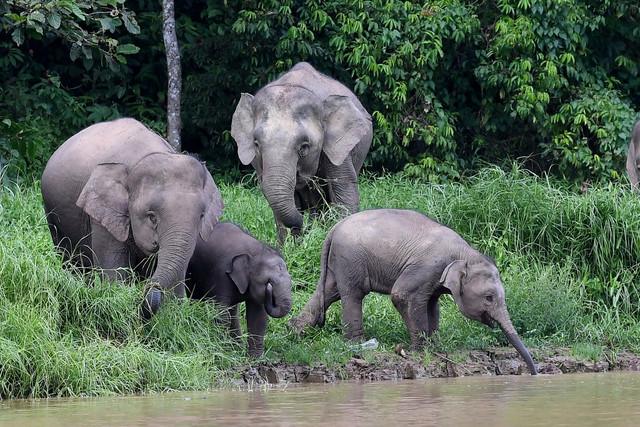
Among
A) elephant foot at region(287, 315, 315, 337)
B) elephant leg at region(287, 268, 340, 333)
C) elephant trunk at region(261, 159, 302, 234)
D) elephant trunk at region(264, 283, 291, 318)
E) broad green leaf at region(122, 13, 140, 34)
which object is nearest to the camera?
elephant trunk at region(264, 283, 291, 318)

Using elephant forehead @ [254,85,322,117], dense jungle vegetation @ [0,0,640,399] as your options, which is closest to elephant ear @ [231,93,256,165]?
elephant forehead @ [254,85,322,117]

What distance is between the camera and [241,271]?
30.6 ft

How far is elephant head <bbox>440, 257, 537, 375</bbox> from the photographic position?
9422 millimetres

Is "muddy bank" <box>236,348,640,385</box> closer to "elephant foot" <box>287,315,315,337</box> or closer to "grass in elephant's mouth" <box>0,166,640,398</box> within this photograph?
"grass in elephant's mouth" <box>0,166,640,398</box>

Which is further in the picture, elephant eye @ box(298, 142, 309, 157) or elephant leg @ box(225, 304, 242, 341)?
elephant eye @ box(298, 142, 309, 157)

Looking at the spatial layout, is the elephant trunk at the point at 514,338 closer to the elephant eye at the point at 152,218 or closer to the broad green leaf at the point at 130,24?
the elephant eye at the point at 152,218

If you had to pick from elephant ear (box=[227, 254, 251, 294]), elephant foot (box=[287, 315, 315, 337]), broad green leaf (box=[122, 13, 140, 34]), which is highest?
broad green leaf (box=[122, 13, 140, 34])

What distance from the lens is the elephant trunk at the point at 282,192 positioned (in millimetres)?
11695

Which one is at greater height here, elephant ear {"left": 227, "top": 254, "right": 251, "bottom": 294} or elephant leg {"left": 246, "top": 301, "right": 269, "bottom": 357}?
elephant ear {"left": 227, "top": 254, "right": 251, "bottom": 294}

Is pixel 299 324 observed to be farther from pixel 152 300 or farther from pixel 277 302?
pixel 152 300

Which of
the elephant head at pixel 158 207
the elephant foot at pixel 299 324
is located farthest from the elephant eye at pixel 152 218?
the elephant foot at pixel 299 324

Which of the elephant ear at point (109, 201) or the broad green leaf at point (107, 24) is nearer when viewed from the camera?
the elephant ear at point (109, 201)

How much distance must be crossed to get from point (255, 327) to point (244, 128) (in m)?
3.74

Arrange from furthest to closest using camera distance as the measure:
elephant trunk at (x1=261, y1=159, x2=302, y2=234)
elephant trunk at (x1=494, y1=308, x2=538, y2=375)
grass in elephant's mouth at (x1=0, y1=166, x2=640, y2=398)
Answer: elephant trunk at (x1=261, y1=159, x2=302, y2=234)
elephant trunk at (x1=494, y1=308, x2=538, y2=375)
grass in elephant's mouth at (x1=0, y1=166, x2=640, y2=398)
